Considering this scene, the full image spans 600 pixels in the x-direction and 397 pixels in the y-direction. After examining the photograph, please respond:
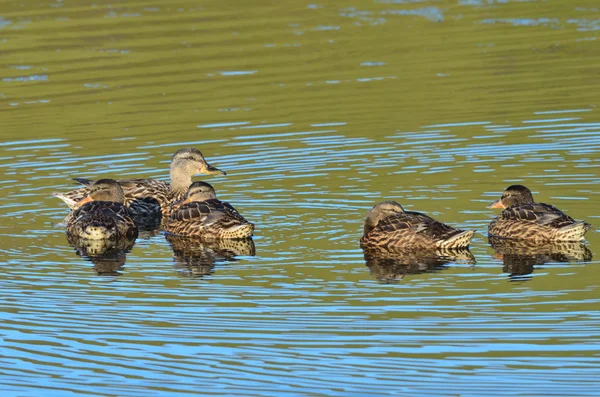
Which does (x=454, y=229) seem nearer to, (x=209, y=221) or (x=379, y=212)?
(x=379, y=212)

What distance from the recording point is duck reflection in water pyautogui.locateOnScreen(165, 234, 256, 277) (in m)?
12.1

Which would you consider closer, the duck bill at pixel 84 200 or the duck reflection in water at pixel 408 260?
the duck reflection in water at pixel 408 260

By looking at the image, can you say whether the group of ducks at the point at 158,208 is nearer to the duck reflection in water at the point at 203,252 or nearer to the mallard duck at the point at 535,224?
the duck reflection in water at the point at 203,252

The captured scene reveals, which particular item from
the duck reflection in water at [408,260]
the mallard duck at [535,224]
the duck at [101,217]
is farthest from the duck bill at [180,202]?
the mallard duck at [535,224]

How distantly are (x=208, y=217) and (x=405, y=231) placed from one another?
2378mm

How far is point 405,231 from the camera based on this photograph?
12.5 metres

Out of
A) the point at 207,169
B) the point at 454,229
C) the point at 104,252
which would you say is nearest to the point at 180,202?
the point at 207,169

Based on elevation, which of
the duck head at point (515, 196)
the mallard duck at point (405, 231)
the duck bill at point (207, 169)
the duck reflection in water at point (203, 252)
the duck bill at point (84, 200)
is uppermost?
the duck bill at point (207, 169)

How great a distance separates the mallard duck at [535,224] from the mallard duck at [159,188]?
4193mm

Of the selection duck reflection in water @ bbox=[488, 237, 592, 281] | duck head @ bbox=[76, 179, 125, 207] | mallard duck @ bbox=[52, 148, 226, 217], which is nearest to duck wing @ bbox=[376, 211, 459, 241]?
duck reflection in water @ bbox=[488, 237, 592, 281]

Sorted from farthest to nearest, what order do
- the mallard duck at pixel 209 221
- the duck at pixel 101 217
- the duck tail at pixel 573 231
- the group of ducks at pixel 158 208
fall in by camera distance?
the duck at pixel 101 217 → the group of ducks at pixel 158 208 → the mallard duck at pixel 209 221 → the duck tail at pixel 573 231

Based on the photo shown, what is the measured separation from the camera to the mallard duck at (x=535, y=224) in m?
12.2

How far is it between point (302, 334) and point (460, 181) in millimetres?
6060

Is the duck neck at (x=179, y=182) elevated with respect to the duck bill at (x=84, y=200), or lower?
elevated
